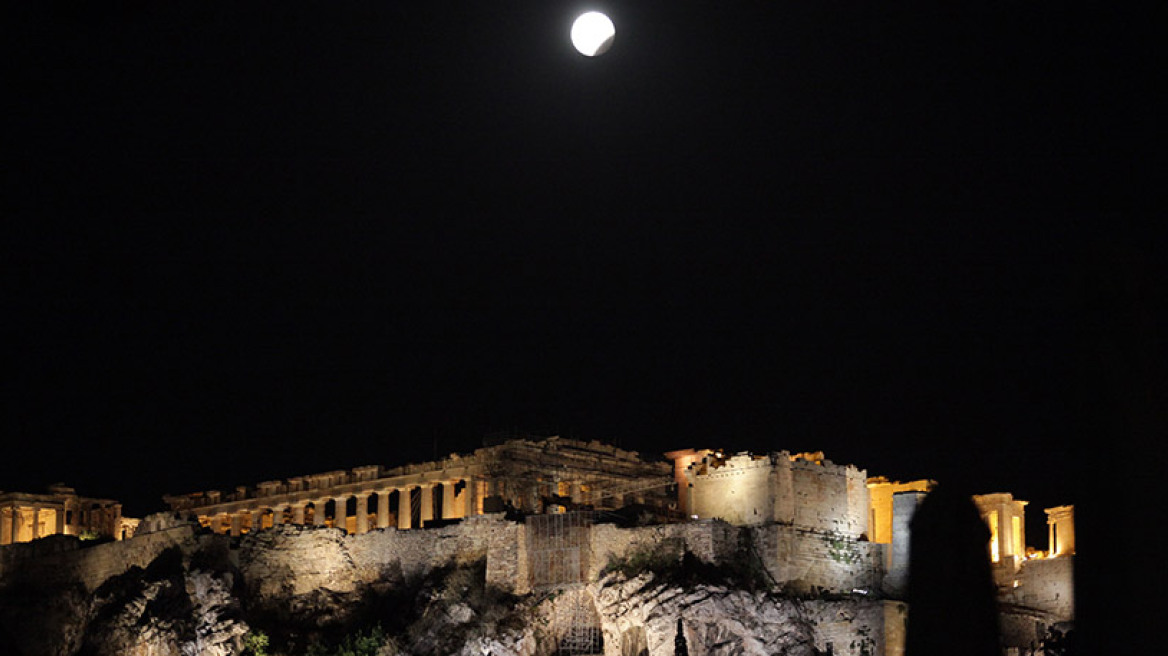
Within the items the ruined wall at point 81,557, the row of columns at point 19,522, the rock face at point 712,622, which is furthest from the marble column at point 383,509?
the rock face at point 712,622

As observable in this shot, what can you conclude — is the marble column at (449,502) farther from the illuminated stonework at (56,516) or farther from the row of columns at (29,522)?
the row of columns at (29,522)

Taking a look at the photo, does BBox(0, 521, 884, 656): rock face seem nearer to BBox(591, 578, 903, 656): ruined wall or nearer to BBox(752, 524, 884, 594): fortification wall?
BBox(591, 578, 903, 656): ruined wall

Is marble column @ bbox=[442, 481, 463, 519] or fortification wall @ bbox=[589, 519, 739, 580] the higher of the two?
marble column @ bbox=[442, 481, 463, 519]

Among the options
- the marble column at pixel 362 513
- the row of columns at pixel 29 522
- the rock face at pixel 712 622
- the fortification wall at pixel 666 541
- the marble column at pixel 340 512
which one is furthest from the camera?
the row of columns at pixel 29 522

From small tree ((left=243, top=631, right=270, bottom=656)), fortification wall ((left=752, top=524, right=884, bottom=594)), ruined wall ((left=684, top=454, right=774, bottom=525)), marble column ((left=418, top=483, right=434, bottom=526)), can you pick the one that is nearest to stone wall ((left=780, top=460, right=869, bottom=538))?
fortification wall ((left=752, top=524, right=884, bottom=594))

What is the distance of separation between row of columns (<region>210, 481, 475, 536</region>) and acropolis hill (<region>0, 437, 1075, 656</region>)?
5.47 m

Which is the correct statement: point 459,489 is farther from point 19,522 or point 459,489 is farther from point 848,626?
point 848,626

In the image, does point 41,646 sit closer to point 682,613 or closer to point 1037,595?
point 682,613

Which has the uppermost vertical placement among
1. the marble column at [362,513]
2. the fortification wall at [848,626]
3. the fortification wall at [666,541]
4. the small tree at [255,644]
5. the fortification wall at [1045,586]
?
the marble column at [362,513]

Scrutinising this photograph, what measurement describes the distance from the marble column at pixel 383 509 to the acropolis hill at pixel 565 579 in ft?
31.2

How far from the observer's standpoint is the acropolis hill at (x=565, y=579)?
5234cm

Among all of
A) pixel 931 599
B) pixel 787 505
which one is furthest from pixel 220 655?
pixel 931 599

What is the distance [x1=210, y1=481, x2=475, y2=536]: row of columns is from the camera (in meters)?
70.9

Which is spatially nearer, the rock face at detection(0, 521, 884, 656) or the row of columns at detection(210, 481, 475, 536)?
the rock face at detection(0, 521, 884, 656)
